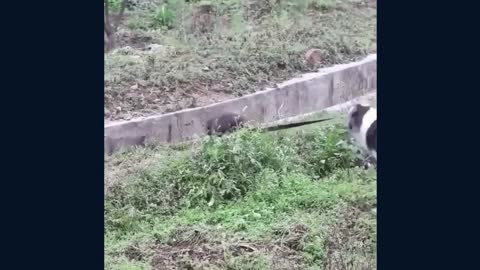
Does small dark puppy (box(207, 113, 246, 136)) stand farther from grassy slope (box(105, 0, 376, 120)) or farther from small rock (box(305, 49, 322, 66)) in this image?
small rock (box(305, 49, 322, 66))

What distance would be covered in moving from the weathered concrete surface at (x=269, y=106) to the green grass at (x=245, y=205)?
86mm

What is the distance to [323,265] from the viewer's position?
4.72 metres

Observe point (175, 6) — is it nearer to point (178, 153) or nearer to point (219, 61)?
point (219, 61)

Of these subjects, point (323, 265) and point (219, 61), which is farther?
point (219, 61)

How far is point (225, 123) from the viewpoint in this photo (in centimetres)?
499

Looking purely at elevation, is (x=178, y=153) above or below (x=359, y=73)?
below

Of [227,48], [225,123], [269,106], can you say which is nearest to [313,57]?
[269,106]

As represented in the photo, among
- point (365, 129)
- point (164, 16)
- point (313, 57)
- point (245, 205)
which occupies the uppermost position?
point (164, 16)

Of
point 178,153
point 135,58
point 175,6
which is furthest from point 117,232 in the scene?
point 175,6

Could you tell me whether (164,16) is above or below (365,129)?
above

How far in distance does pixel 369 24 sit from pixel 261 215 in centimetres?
117

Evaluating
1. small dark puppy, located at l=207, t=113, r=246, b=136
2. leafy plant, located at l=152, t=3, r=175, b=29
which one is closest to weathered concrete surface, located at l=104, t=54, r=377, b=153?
small dark puppy, located at l=207, t=113, r=246, b=136

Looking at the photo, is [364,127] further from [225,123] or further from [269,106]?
[225,123]

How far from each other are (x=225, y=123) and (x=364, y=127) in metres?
0.75
